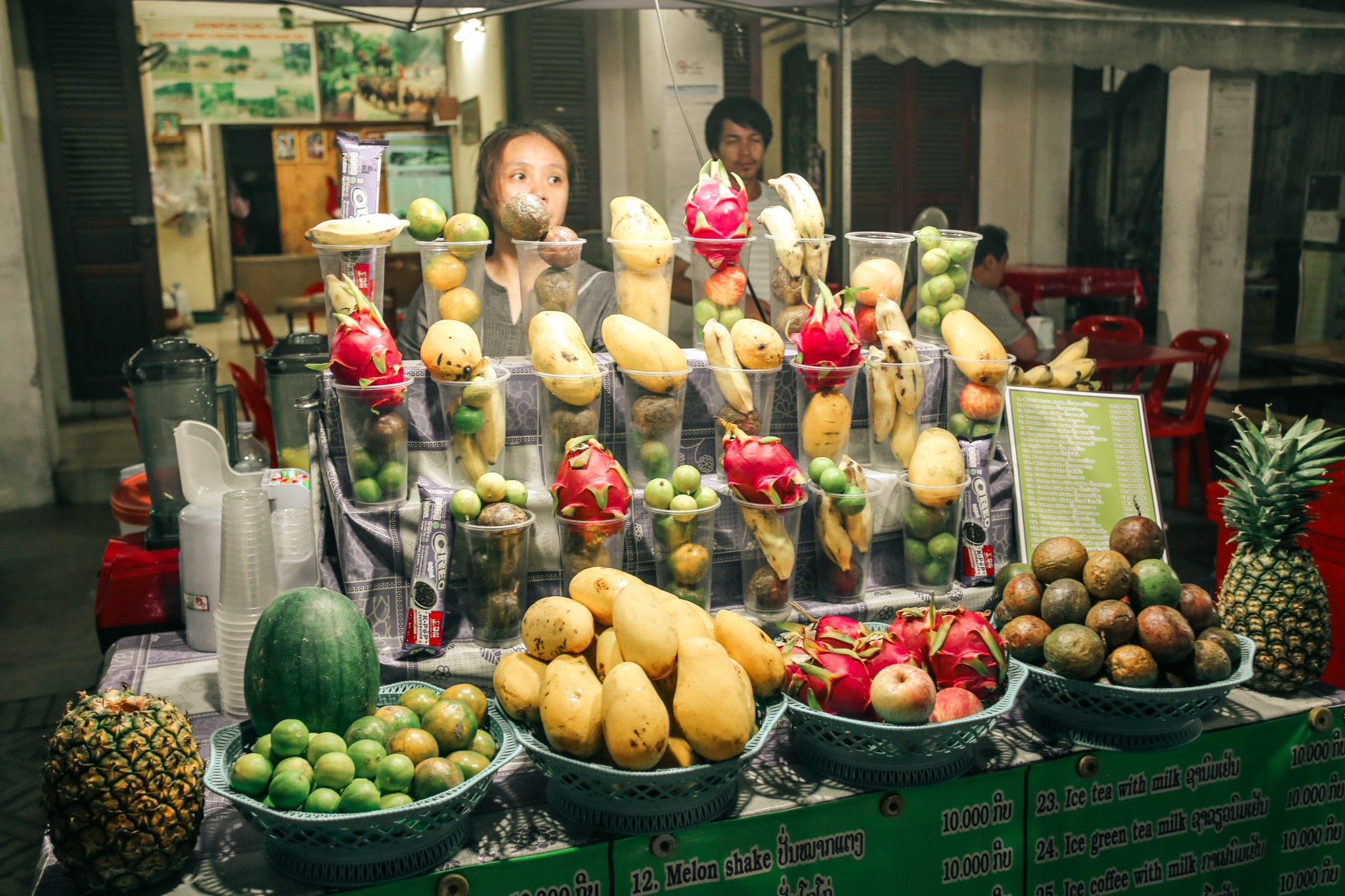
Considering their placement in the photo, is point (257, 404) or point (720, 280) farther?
point (257, 404)

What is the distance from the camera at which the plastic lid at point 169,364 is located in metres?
Result: 2.66

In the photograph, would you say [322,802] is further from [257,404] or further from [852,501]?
[257,404]

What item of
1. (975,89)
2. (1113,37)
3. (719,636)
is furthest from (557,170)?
(975,89)

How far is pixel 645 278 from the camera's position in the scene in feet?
7.07

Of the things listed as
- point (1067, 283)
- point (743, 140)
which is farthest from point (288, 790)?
point (1067, 283)

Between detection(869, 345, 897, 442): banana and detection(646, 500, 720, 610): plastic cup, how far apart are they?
0.49m

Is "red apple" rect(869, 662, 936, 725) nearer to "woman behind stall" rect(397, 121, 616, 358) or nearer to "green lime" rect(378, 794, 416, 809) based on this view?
"green lime" rect(378, 794, 416, 809)

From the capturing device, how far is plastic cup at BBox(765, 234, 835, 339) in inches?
85.8

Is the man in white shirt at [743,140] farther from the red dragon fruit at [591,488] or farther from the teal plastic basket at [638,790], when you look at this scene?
the teal plastic basket at [638,790]

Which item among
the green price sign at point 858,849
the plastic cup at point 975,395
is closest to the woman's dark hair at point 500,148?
the plastic cup at point 975,395

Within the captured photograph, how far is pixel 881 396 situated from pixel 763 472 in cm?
43

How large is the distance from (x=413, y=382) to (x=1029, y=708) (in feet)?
4.52

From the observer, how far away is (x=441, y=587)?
191cm

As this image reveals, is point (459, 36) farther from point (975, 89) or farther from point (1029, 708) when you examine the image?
point (975, 89)
